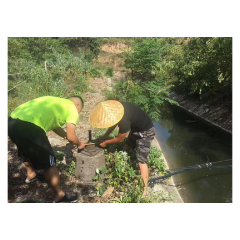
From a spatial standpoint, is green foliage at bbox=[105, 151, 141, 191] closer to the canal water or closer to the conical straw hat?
the conical straw hat

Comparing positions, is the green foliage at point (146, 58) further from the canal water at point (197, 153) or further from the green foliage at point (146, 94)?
the canal water at point (197, 153)

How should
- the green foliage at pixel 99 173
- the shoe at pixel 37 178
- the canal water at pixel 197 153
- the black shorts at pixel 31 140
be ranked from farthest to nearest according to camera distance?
the canal water at pixel 197 153
the green foliage at pixel 99 173
the shoe at pixel 37 178
the black shorts at pixel 31 140

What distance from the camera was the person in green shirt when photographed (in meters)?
2.26

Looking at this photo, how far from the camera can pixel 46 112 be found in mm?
2406

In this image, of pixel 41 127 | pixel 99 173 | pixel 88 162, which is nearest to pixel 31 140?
pixel 41 127

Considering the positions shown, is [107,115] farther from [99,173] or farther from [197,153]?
[197,153]

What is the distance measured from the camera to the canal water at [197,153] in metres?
4.19

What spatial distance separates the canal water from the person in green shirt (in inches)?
108

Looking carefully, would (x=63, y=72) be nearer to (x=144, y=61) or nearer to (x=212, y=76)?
(x=144, y=61)

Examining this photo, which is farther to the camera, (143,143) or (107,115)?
(143,143)

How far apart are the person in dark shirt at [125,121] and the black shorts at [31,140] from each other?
724mm

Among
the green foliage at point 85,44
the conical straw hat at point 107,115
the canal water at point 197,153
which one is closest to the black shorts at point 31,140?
→ the conical straw hat at point 107,115

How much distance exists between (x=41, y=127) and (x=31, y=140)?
0.65ft

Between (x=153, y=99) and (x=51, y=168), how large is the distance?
465cm
